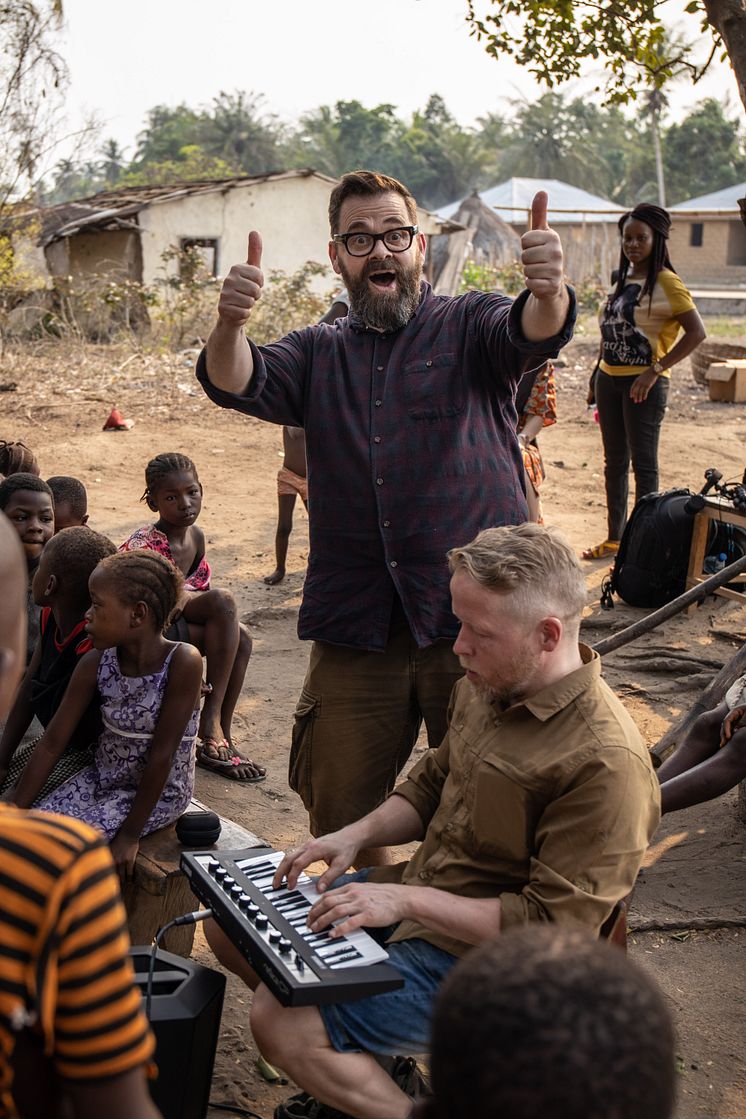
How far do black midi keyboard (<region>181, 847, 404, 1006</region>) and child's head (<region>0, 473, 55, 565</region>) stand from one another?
203 centimetres

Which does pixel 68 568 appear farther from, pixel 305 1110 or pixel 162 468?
pixel 305 1110

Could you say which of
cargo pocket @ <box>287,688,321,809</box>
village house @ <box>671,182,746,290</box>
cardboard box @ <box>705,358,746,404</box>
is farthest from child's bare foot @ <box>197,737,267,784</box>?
village house @ <box>671,182,746,290</box>

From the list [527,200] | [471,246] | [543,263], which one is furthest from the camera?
[527,200]

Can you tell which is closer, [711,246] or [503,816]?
[503,816]

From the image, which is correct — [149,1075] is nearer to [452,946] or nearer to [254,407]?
[452,946]

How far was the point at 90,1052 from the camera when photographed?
4.42 ft

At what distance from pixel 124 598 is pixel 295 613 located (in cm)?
376

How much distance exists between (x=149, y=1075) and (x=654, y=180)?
221ft

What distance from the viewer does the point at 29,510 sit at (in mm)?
4512

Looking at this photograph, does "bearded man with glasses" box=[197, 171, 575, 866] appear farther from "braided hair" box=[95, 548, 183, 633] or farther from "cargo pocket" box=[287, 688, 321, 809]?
"braided hair" box=[95, 548, 183, 633]

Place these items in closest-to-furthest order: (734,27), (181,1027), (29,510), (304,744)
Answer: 1. (181,1027)
2. (304,744)
3. (29,510)
4. (734,27)

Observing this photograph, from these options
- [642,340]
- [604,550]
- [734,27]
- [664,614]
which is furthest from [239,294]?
[604,550]

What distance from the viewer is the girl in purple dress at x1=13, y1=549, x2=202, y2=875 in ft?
11.3

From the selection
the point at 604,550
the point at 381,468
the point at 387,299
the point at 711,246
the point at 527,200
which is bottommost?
the point at 604,550
